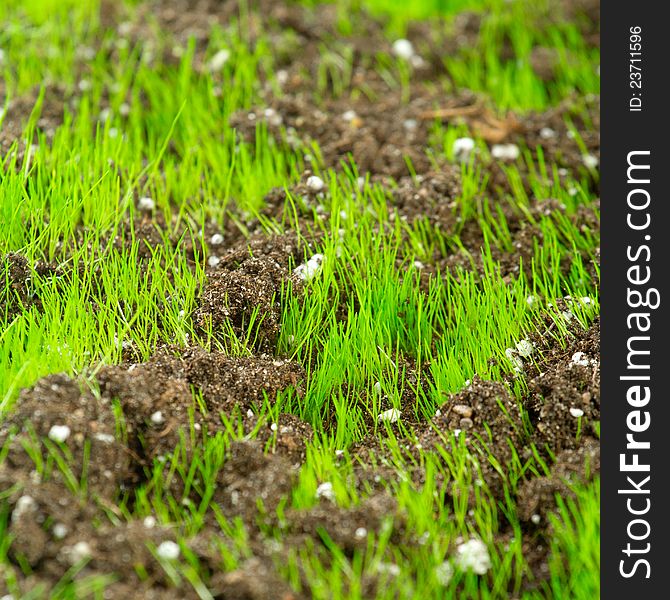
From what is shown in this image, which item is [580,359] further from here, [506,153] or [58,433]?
[58,433]

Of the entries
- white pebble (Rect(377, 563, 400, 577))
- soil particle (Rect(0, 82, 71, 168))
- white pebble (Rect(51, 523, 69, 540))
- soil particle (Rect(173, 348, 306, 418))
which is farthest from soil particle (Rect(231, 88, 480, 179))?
white pebble (Rect(51, 523, 69, 540))

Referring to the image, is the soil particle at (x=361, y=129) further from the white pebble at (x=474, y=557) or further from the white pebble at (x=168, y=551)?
the white pebble at (x=168, y=551)

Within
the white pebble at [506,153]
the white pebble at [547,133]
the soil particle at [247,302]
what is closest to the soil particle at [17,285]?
the soil particle at [247,302]

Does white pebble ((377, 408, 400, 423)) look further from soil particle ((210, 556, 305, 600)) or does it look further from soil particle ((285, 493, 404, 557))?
soil particle ((210, 556, 305, 600))

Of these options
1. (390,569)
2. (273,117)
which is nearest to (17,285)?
(273,117)

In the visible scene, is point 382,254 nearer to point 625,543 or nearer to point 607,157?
point 607,157

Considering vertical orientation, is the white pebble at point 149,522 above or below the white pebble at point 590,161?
below
